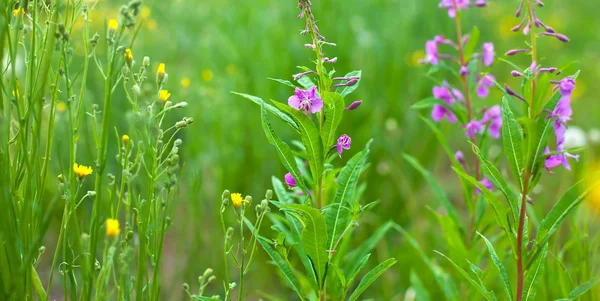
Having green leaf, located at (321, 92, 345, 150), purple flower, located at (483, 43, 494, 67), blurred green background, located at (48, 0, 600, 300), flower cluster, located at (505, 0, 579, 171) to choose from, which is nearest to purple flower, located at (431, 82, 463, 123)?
purple flower, located at (483, 43, 494, 67)

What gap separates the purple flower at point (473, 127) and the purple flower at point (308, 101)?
2.03 ft

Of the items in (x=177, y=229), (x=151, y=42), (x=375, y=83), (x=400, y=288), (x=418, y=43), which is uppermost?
(x=151, y=42)

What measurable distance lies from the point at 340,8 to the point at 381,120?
83cm

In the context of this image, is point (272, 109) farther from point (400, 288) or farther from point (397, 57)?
point (397, 57)

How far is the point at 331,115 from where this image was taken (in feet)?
3.59

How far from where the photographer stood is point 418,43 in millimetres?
3652

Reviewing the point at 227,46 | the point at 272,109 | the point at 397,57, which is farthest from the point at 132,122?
the point at 397,57

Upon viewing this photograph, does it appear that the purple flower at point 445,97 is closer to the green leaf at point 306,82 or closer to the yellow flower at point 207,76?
the green leaf at point 306,82

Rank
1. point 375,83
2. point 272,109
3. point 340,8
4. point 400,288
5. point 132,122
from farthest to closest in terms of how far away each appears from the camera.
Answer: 1. point 340,8
2. point 375,83
3. point 400,288
4. point 272,109
5. point 132,122

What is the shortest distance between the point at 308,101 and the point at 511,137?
40 cm

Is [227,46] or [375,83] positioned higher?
[227,46]

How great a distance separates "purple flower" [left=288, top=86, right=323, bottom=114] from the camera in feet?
3.60

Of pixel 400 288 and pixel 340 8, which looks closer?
pixel 400 288

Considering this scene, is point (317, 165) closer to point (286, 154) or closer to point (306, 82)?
point (286, 154)
